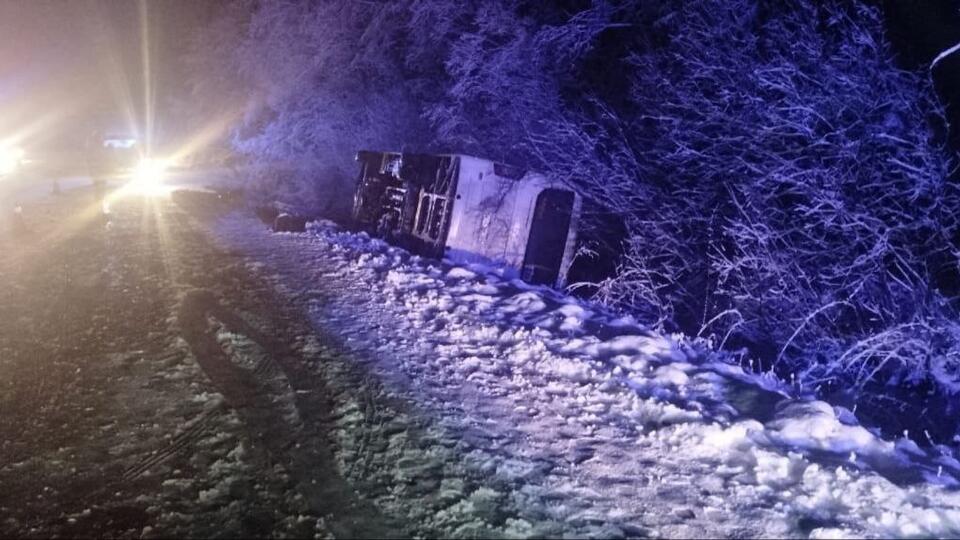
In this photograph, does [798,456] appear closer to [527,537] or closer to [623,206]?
[527,537]

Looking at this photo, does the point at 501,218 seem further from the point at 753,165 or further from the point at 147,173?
the point at 147,173

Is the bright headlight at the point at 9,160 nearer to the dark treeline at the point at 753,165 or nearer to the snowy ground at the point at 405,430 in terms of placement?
the dark treeline at the point at 753,165

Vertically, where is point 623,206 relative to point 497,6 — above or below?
below

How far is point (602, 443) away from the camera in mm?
4625

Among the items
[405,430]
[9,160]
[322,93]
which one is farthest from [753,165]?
[9,160]

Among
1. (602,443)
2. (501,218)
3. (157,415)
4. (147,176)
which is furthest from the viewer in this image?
(147,176)

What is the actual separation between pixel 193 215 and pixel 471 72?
23.8ft

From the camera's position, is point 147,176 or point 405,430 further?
point 147,176

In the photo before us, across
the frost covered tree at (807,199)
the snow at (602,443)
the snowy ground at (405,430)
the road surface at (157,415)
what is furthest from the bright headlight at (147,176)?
the frost covered tree at (807,199)

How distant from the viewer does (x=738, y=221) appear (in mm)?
7371

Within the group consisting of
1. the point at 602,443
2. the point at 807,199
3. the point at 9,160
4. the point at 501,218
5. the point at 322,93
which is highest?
the point at 322,93

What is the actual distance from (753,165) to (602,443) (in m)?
4.10

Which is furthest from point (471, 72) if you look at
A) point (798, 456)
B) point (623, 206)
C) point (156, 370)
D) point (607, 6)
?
point (798, 456)

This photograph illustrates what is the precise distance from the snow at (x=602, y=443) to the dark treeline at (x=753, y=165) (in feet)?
4.17
